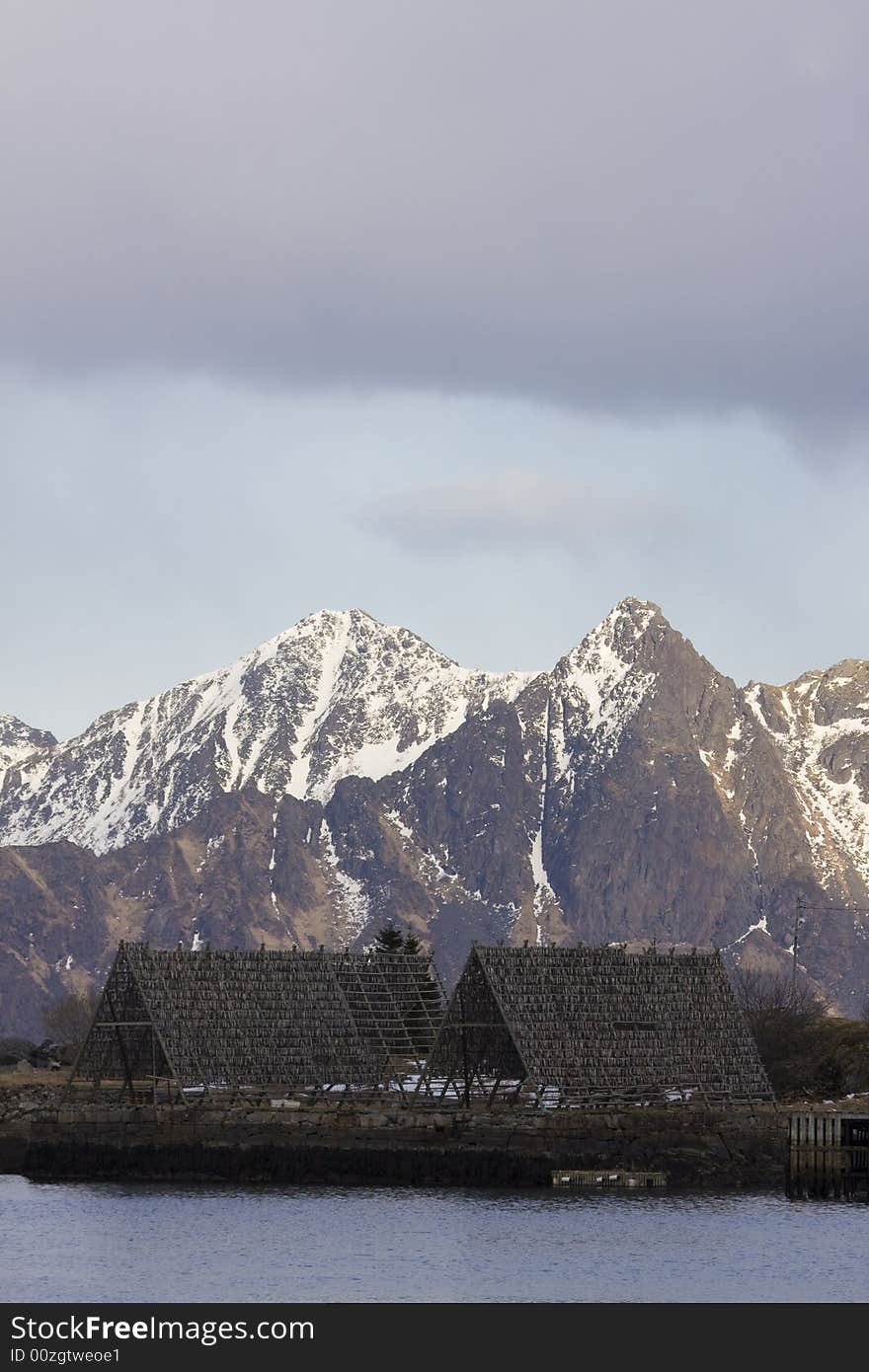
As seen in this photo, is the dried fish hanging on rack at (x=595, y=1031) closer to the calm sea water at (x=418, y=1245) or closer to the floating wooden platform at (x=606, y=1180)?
the floating wooden platform at (x=606, y=1180)

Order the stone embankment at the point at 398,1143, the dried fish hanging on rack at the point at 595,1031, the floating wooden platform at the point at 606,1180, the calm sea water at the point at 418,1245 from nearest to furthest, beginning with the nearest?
1. the calm sea water at the point at 418,1245
2. the floating wooden platform at the point at 606,1180
3. the stone embankment at the point at 398,1143
4. the dried fish hanging on rack at the point at 595,1031

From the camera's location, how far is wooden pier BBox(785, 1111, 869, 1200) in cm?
11031

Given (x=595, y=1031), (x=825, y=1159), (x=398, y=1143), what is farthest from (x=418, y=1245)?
(x=595, y=1031)

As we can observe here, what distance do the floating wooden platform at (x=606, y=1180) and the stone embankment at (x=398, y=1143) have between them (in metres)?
0.64

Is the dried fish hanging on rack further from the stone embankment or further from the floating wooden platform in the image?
the floating wooden platform

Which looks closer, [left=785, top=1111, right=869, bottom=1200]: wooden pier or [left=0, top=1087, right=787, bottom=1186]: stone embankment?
[left=0, top=1087, right=787, bottom=1186]: stone embankment

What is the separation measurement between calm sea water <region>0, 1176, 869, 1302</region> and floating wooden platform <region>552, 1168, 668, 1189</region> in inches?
69.0

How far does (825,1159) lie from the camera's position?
113m

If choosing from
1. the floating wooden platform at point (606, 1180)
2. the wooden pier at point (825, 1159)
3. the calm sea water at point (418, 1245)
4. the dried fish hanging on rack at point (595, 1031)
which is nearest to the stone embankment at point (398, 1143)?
the floating wooden platform at point (606, 1180)

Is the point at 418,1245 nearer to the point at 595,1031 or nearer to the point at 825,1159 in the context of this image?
the point at 825,1159

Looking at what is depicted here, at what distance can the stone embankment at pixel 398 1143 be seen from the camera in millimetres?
108875

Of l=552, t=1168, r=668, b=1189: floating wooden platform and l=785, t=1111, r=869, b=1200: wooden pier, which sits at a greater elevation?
l=785, t=1111, r=869, b=1200: wooden pier

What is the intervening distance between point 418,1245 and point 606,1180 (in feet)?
60.7

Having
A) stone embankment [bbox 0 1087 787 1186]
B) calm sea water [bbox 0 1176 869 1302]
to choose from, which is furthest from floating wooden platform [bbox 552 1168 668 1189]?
calm sea water [bbox 0 1176 869 1302]
